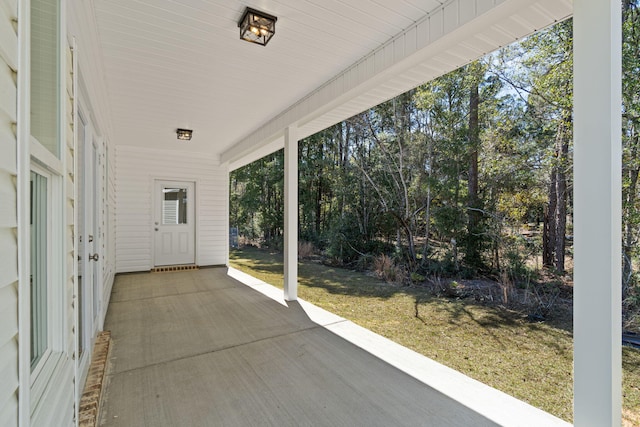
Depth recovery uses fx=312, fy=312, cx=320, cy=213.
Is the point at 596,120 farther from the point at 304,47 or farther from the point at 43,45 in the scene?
the point at 43,45

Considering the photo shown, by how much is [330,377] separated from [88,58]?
9.88ft

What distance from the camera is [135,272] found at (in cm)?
639

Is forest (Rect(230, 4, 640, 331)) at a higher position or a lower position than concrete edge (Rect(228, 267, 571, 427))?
higher

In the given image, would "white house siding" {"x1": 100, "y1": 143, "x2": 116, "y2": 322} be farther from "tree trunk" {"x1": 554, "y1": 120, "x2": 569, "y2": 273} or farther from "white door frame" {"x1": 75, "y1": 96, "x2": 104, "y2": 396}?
"tree trunk" {"x1": 554, "y1": 120, "x2": 569, "y2": 273}

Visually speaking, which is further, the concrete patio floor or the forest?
the forest

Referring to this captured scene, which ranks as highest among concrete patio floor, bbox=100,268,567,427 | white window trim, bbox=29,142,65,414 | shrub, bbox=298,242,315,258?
white window trim, bbox=29,142,65,414

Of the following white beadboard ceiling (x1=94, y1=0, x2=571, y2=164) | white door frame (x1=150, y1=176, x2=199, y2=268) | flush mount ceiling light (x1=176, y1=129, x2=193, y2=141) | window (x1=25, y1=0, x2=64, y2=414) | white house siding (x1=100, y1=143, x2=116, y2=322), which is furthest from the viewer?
white door frame (x1=150, y1=176, x2=199, y2=268)

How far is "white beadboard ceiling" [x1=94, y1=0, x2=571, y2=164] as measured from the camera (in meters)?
2.14

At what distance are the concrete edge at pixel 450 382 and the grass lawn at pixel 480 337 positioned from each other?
28 cm

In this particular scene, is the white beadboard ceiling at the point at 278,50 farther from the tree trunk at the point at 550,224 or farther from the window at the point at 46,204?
the tree trunk at the point at 550,224

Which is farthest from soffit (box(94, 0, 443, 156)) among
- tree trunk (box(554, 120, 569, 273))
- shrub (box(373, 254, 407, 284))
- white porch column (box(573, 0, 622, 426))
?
tree trunk (box(554, 120, 569, 273))

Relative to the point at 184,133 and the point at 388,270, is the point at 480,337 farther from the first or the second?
the point at 184,133
